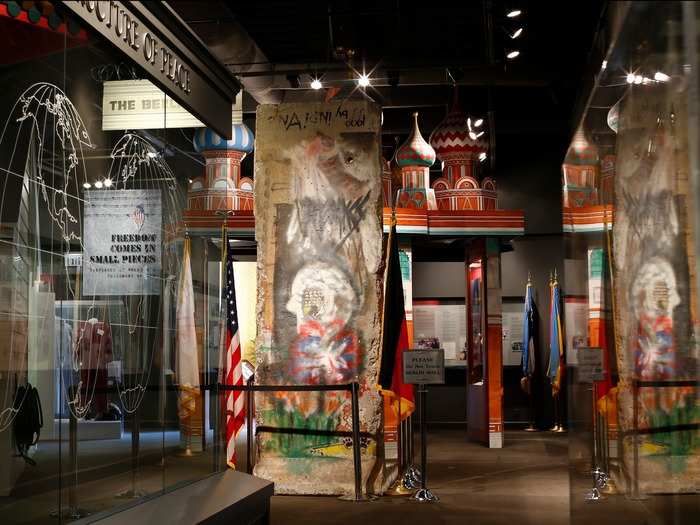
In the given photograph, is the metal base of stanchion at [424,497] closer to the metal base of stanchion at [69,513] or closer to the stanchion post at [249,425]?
the stanchion post at [249,425]

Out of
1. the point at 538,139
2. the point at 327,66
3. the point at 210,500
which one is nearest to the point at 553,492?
the point at 210,500

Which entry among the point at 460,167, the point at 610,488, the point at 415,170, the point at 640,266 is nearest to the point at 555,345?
the point at 460,167

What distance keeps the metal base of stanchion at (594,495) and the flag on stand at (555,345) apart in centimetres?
933

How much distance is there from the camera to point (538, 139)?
1730 centimetres

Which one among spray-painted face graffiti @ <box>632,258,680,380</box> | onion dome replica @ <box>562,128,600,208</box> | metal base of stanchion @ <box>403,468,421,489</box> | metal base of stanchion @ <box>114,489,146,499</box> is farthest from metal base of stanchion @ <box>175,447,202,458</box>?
metal base of stanchion @ <box>403,468,421,489</box>

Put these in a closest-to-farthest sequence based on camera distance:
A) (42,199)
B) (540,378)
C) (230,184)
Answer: (42,199), (230,184), (540,378)

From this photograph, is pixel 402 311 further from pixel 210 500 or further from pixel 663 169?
pixel 663 169

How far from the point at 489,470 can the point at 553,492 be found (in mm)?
1792

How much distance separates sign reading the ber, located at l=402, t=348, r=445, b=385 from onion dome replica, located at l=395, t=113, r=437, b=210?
197 inches

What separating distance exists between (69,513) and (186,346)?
2.03 m

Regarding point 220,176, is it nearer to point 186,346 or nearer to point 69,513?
point 186,346

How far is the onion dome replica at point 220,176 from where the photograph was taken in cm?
629

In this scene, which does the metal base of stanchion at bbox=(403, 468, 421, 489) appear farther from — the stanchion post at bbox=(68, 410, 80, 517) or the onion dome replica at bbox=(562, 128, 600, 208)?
the stanchion post at bbox=(68, 410, 80, 517)

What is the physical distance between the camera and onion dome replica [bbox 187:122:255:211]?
20.6ft
